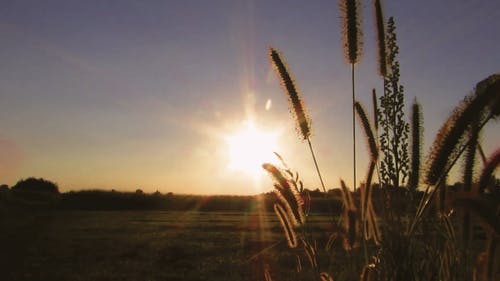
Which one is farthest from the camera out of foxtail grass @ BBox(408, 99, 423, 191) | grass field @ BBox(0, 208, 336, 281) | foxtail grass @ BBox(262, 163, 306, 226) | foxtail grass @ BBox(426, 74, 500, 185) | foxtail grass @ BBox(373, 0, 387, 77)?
grass field @ BBox(0, 208, 336, 281)

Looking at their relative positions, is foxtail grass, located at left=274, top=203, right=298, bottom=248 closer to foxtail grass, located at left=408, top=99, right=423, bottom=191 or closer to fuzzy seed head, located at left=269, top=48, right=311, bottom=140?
fuzzy seed head, located at left=269, top=48, right=311, bottom=140

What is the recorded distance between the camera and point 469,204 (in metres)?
1.12

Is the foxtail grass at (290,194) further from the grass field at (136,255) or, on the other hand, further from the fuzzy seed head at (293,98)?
the grass field at (136,255)

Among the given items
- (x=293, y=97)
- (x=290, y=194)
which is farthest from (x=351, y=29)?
(x=290, y=194)

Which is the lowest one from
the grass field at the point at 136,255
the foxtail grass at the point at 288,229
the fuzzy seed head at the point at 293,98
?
the grass field at the point at 136,255

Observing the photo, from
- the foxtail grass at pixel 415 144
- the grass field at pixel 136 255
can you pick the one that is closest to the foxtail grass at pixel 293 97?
the foxtail grass at pixel 415 144

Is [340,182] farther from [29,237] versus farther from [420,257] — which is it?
[29,237]

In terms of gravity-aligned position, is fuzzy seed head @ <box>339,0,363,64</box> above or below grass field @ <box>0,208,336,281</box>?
above

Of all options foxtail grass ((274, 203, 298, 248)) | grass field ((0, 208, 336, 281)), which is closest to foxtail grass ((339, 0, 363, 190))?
foxtail grass ((274, 203, 298, 248))

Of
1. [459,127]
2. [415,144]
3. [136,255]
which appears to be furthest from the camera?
[136,255]

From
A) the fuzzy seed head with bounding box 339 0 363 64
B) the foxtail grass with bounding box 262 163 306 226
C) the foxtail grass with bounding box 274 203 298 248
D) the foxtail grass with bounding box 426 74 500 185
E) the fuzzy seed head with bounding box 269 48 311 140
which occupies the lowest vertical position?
the foxtail grass with bounding box 274 203 298 248

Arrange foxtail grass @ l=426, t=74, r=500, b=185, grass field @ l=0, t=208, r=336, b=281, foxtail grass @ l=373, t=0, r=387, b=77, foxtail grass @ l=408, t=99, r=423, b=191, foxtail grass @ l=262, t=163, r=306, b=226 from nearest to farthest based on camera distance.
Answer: foxtail grass @ l=426, t=74, r=500, b=185 → foxtail grass @ l=408, t=99, r=423, b=191 → foxtail grass @ l=262, t=163, r=306, b=226 → foxtail grass @ l=373, t=0, r=387, b=77 → grass field @ l=0, t=208, r=336, b=281

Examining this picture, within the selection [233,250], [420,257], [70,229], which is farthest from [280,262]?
[70,229]

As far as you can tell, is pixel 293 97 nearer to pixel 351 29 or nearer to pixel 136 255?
pixel 351 29
